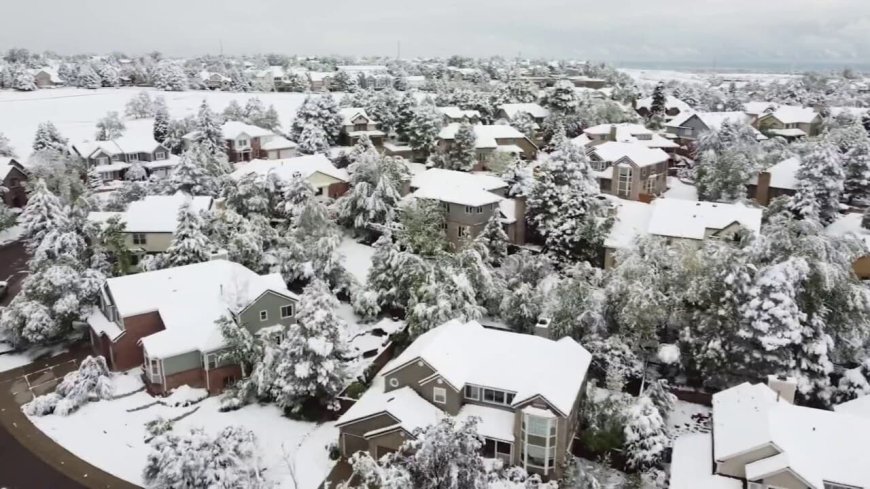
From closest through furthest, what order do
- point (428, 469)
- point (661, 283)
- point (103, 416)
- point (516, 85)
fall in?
point (428, 469), point (103, 416), point (661, 283), point (516, 85)

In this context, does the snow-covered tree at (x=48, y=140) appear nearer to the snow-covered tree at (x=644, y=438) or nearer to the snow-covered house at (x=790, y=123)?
the snow-covered tree at (x=644, y=438)

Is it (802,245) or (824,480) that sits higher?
(802,245)

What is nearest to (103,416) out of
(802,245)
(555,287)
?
(555,287)

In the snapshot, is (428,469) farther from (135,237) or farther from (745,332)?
(135,237)

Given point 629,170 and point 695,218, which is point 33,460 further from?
Answer: point 629,170

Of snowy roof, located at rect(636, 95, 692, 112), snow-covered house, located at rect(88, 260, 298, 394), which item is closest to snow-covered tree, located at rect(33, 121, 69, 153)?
snow-covered house, located at rect(88, 260, 298, 394)

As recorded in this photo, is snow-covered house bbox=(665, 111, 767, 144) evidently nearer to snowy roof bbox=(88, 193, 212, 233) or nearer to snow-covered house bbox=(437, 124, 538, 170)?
snow-covered house bbox=(437, 124, 538, 170)

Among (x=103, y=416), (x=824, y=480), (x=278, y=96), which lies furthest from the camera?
(x=278, y=96)

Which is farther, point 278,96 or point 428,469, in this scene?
point 278,96

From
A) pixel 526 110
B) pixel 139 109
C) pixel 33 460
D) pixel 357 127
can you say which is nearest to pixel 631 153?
pixel 526 110

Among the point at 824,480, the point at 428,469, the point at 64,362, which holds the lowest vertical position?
the point at 64,362
